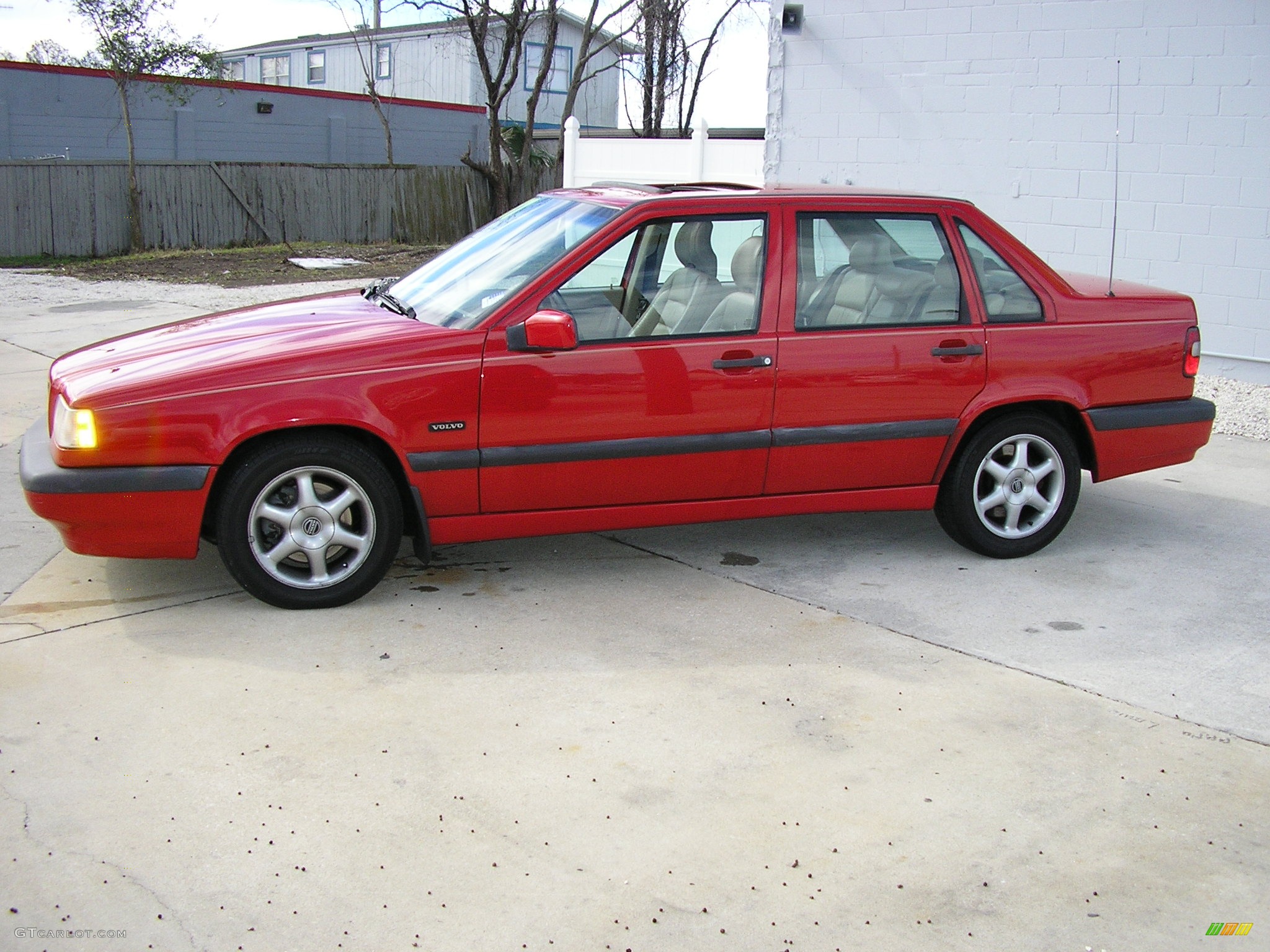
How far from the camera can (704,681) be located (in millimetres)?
4137

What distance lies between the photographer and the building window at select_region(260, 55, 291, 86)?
39.7 metres

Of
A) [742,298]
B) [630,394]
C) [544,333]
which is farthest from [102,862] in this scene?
[742,298]

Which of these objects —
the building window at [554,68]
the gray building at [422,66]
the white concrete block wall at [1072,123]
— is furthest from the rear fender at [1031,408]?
the building window at [554,68]

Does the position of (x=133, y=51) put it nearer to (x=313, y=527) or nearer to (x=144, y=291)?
(x=144, y=291)

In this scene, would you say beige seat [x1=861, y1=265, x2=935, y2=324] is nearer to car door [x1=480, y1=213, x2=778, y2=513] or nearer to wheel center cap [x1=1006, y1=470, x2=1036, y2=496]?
car door [x1=480, y1=213, x2=778, y2=513]

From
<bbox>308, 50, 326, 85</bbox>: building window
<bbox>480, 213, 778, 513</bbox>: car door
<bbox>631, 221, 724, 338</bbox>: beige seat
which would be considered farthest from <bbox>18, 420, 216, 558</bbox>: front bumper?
<bbox>308, 50, 326, 85</bbox>: building window

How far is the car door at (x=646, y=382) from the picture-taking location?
4.70 metres

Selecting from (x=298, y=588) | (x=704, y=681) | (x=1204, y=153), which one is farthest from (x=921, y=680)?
(x=1204, y=153)

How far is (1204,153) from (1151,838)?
761 cm

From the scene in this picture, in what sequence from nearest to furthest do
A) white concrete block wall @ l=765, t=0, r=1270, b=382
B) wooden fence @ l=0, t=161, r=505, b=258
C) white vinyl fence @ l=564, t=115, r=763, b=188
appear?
white concrete block wall @ l=765, t=0, r=1270, b=382
white vinyl fence @ l=564, t=115, r=763, b=188
wooden fence @ l=0, t=161, r=505, b=258

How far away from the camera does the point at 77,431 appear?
4344mm

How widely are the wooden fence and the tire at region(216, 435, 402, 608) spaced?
16685 millimetres

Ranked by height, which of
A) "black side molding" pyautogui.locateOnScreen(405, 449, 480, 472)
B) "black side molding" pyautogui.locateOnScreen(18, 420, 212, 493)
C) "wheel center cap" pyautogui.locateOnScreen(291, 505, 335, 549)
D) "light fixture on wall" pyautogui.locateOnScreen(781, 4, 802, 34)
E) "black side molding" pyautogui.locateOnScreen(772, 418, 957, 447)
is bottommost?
"wheel center cap" pyautogui.locateOnScreen(291, 505, 335, 549)

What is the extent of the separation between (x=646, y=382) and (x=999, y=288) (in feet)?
5.46
